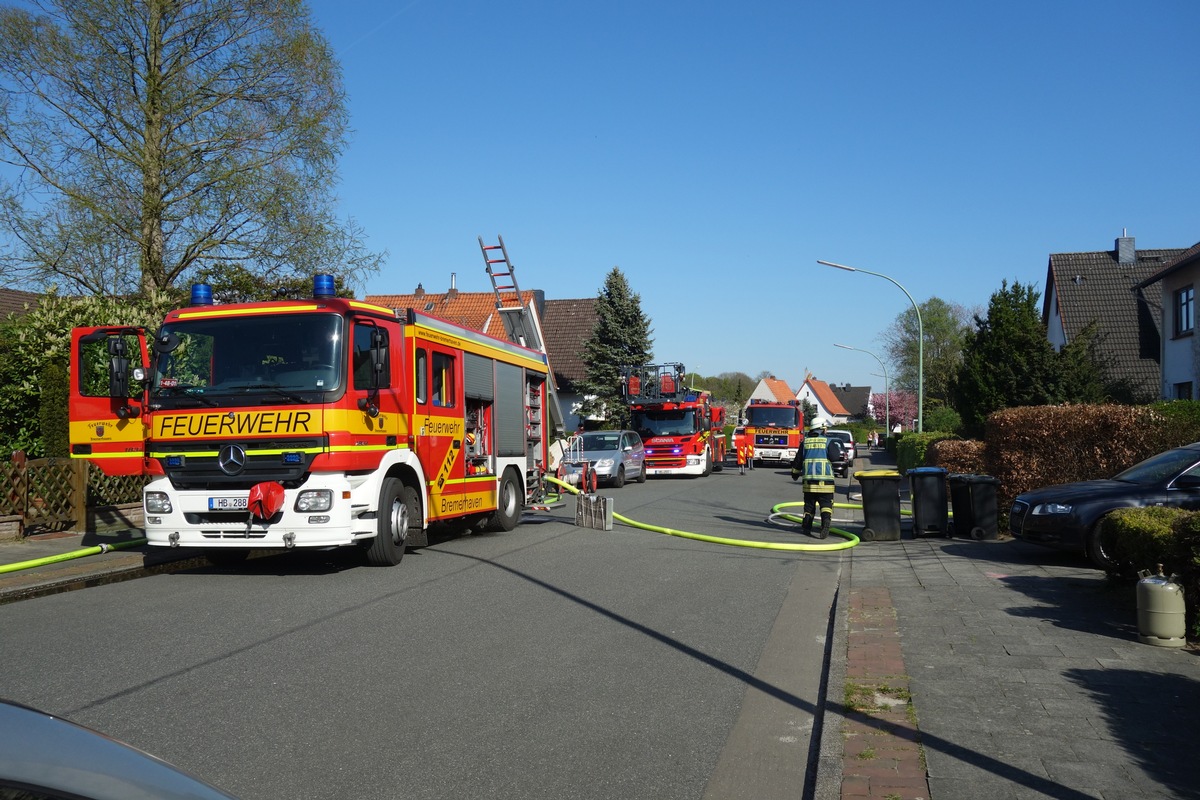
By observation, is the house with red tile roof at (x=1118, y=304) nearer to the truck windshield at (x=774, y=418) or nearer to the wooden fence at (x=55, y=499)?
the truck windshield at (x=774, y=418)

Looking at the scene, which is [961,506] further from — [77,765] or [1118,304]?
[1118,304]

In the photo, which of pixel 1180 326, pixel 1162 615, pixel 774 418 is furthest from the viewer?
pixel 774 418

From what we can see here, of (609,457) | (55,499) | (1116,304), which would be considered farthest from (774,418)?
(55,499)

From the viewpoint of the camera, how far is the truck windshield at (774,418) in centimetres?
4450

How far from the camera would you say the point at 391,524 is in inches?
448

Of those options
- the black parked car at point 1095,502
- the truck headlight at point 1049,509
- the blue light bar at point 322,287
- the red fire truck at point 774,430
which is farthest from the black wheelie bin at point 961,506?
the red fire truck at point 774,430

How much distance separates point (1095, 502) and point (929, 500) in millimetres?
3633

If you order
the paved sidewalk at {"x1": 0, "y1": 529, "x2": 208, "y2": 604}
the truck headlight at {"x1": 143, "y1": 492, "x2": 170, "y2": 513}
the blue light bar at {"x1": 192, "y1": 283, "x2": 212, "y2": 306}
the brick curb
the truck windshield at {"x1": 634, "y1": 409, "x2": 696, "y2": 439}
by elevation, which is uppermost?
the blue light bar at {"x1": 192, "y1": 283, "x2": 212, "y2": 306}

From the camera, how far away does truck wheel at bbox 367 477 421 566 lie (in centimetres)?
1118

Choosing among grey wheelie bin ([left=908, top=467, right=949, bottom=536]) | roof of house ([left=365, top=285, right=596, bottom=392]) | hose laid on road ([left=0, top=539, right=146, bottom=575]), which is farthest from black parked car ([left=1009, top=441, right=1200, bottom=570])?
roof of house ([left=365, top=285, right=596, bottom=392])

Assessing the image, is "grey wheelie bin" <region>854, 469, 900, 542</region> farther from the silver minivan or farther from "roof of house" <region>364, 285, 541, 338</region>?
"roof of house" <region>364, 285, 541, 338</region>

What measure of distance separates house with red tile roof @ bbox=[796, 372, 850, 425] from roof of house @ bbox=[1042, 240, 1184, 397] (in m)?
84.3

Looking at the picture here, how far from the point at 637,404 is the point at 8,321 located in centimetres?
2101

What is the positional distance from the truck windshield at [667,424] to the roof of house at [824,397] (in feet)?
332
